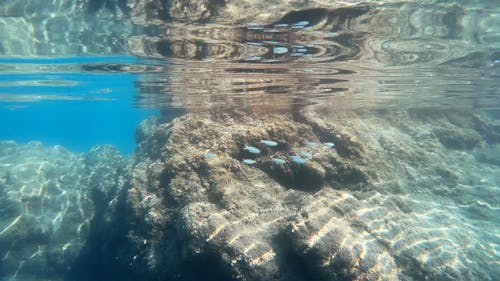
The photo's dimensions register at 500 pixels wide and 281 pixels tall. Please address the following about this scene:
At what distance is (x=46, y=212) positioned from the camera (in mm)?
12273

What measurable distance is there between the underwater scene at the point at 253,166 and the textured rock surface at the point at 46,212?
5cm

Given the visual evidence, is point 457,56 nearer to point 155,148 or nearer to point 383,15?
point 383,15

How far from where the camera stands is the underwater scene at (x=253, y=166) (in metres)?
6.83

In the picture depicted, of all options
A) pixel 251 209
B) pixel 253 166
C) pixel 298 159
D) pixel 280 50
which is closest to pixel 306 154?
pixel 298 159

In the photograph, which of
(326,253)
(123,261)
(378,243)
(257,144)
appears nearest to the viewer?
(326,253)

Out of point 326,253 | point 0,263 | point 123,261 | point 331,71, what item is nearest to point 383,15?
point 331,71

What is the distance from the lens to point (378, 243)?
6.85 meters

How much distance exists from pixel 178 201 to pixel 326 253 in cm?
414

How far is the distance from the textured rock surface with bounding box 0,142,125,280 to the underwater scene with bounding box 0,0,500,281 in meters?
0.05

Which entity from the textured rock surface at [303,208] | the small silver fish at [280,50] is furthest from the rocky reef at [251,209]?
the small silver fish at [280,50]

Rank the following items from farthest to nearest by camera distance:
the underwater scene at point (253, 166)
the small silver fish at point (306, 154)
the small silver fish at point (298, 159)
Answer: the small silver fish at point (306, 154) < the small silver fish at point (298, 159) < the underwater scene at point (253, 166)

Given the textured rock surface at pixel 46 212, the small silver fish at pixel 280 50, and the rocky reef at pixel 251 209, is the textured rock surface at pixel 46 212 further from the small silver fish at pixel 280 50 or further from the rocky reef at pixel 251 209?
the small silver fish at pixel 280 50

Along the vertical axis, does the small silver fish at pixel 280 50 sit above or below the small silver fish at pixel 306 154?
above

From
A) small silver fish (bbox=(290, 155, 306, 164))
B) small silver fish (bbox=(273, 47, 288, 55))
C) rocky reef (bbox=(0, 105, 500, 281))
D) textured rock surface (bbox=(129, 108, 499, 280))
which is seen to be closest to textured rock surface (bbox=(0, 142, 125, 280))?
rocky reef (bbox=(0, 105, 500, 281))
